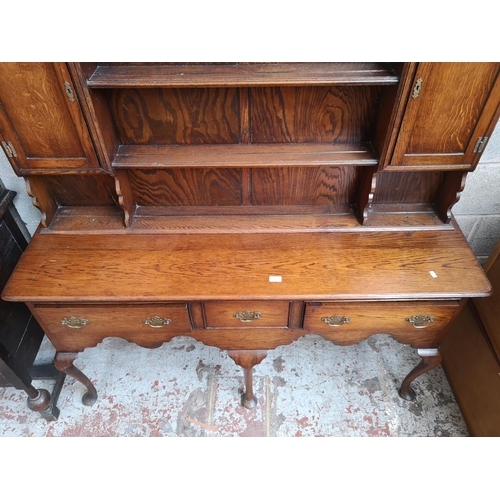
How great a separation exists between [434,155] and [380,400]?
3.84 feet

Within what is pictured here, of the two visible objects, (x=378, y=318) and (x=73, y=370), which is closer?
(x=378, y=318)

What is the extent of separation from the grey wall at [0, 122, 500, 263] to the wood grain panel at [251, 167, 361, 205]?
57 cm

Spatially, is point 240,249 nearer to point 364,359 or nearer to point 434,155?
point 434,155

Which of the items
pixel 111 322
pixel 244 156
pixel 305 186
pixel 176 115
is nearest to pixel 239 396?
pixel 111 322

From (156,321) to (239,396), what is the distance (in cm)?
70

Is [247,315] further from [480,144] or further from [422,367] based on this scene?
[480,144]

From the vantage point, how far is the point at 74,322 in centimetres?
145

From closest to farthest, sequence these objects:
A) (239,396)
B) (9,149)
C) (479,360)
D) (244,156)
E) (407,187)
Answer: (9,149)
(244,156)
(407,187)
(479,360)
(239,396)

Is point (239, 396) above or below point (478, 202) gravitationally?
below

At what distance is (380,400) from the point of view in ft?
6.15

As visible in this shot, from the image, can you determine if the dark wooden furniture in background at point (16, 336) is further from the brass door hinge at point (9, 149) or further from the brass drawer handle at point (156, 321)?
the brass drawer handle at point (156, 321)

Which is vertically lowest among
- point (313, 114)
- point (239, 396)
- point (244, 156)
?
point (239, 396)

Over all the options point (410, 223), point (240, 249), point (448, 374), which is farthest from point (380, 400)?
point (240, 249)

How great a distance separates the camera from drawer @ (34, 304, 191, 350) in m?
1.41
